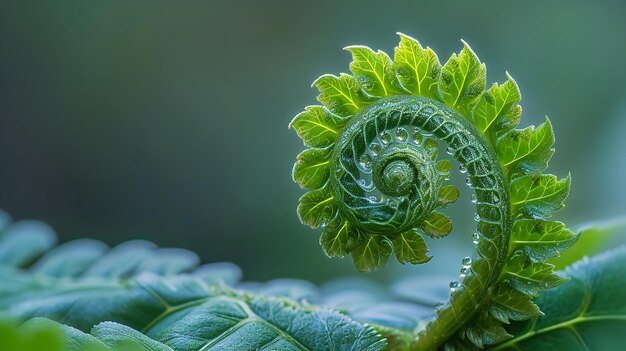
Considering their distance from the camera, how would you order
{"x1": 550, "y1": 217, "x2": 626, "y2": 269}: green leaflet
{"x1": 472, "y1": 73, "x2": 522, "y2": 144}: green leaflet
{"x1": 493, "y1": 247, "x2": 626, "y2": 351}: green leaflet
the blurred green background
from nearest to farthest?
{"x1": 472, "y1": 73, "x2": 522, "y2": 144}: green leaflet, {"x1": 493, "y1": 247, "x2": 626, "y2": 351}: green leaflet, {"x1": 550, "y1": 217, "x2": 626, "y2": 269}: green leaflet, the blurred green background

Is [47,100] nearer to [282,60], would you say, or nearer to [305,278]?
[282,60]

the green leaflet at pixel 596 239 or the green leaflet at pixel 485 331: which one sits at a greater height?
the green leaflet at pixel 596 239

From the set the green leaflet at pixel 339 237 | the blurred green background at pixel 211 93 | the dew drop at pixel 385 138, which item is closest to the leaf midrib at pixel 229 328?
the green leaflet at pixel 339 237

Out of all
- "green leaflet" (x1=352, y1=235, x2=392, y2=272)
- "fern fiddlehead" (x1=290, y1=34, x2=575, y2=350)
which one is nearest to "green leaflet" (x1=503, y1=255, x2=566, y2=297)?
"fern fiddlehead" (x1=290, y1=34, x2=575, y2=350)

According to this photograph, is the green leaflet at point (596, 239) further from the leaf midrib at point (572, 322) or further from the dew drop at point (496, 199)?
the dew drop at point (496, 199)

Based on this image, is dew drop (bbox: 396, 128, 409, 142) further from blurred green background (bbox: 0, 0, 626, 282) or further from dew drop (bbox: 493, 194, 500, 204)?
blurred green background (bbox: 0, 0, 626, 282)

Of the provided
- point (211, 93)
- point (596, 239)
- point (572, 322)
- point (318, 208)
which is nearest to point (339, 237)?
point (318, 208)

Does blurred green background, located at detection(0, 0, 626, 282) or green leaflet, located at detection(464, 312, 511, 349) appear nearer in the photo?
green leaflet, located at detection(464, 312, 511, 349)
